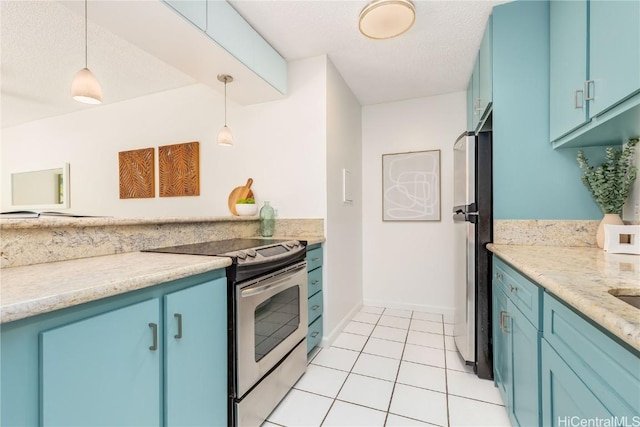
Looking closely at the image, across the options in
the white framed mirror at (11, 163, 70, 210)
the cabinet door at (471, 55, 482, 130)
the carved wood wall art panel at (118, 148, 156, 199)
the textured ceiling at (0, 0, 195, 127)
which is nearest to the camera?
the textured ceiling at (0, 0, 195, 127)

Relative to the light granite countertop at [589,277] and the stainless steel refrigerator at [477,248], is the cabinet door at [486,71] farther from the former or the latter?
the light granite countertop at [589,277]

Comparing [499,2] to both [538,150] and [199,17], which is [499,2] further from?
[199,17]

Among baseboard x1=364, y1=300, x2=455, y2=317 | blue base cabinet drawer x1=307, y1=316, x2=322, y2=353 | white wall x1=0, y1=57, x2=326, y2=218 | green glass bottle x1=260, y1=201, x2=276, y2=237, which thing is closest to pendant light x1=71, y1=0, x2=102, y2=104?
white wall x1=0, y1=57, x2=326, y2=218

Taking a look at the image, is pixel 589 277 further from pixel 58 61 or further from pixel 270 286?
pixel 58 61

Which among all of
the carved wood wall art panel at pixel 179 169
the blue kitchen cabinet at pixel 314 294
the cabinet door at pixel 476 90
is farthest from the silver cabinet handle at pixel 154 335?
the cabinet door at pixel 476 90

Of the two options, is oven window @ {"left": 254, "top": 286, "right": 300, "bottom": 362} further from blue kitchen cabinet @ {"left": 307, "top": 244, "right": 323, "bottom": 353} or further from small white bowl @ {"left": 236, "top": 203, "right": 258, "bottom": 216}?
small white bowl @ {"left": 236, "top": 203, "right": 258, "bottom": 216}

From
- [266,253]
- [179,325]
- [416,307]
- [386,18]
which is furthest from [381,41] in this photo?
[416,307]

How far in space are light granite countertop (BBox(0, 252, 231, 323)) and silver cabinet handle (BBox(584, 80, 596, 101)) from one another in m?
1.82

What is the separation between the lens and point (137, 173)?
11.4ft

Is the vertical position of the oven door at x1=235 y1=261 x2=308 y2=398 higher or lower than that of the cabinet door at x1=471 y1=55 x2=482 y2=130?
lower

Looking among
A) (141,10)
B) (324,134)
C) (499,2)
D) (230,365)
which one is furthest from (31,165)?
(499,2)

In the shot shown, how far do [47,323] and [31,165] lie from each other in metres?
5.39

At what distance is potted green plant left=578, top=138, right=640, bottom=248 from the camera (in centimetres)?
148

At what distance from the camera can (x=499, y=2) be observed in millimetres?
1778
